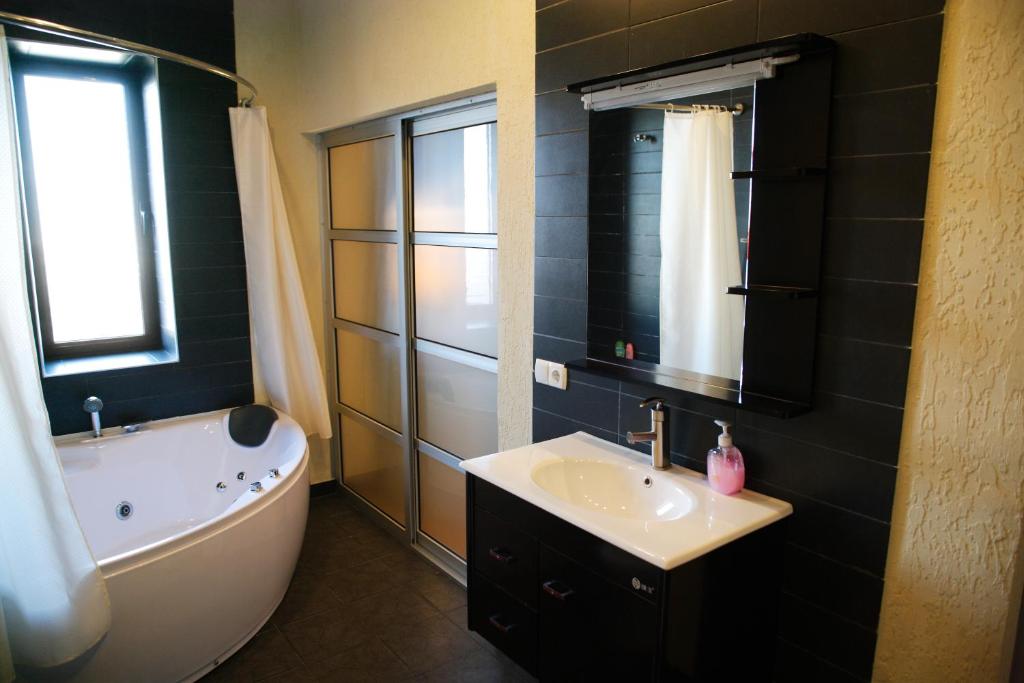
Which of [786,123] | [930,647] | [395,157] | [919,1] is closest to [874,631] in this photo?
[930,647]

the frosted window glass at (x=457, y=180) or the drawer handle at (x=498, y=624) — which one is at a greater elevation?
the frosted window glass at (x=457, y=180)

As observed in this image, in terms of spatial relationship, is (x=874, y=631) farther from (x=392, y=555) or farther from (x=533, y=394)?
(x=392, y=555)

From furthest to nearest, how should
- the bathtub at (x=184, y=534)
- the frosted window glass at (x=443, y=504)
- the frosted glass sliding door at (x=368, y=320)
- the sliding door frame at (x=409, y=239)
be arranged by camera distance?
1. the frosted glass sliding door at (x=368, y=320)
2. the frosted window glass at (x=443, y=504)
3. the sliding door frame at (x=409, y=239)
4. the bathtub at (x=184, y=534)

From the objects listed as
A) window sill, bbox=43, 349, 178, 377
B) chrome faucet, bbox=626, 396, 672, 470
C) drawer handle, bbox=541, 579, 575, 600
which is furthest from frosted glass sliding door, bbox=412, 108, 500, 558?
window sill, bbox=43, 349, 178, 377

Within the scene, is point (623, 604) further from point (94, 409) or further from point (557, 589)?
point (94, 409)

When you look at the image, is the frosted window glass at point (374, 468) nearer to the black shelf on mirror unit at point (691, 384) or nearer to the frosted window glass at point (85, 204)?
the frosted window glass at point (85, 204)

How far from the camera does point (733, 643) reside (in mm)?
1645

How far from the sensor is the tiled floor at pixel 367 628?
2426mm

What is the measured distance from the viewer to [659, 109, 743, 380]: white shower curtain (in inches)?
70.1

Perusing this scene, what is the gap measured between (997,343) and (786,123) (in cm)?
62

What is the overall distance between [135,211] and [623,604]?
2902 mm

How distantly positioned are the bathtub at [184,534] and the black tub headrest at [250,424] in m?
0.04

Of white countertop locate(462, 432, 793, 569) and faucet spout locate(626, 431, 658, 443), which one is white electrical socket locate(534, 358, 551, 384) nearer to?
white countertop locate(462, 432, 793, 569)

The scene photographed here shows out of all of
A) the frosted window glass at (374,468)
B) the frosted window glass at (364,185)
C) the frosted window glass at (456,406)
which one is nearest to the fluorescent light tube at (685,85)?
the frosted window glass at (456,406)
